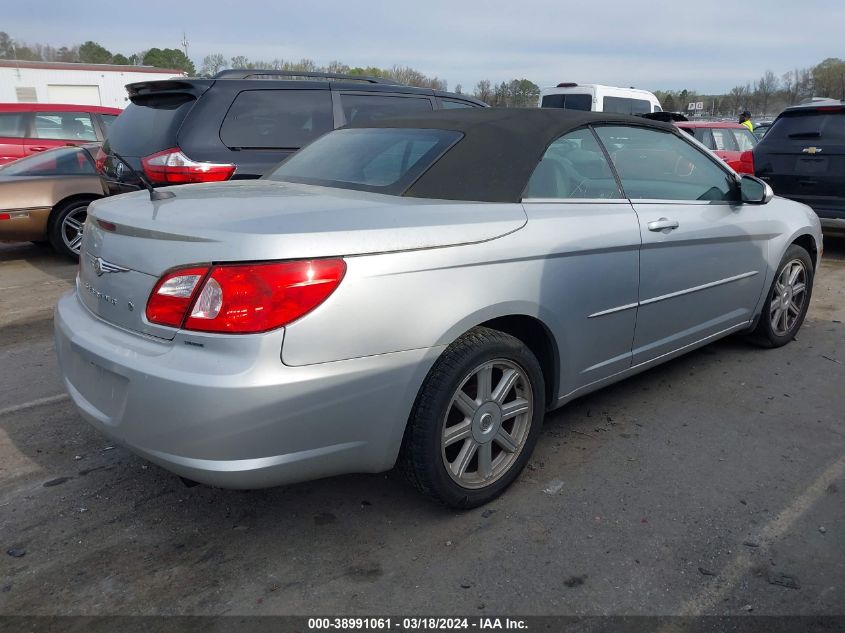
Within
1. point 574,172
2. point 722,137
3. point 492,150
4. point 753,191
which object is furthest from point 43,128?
point 722,137

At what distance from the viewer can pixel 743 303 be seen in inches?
167

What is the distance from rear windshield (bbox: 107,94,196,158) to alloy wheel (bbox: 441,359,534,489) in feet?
12.2

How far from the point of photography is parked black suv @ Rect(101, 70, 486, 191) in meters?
5.35

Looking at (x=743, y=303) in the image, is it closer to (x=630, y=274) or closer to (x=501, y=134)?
(x=630, y=274)

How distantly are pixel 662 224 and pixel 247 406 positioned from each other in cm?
229

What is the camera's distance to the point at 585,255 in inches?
119

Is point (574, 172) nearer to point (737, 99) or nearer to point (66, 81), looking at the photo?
point (66, 81)

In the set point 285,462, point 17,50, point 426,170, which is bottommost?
point 285,462

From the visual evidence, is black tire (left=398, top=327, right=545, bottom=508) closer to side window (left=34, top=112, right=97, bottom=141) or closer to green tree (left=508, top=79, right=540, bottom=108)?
side window (left=34, top=112, right=97, bottom=141)

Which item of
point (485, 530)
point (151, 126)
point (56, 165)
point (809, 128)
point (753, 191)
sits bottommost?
point (485, 530)

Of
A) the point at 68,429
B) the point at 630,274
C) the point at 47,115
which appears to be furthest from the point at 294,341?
the point at 47,115

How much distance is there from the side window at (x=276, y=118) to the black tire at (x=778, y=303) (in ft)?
12.6

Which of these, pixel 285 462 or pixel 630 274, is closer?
pixel 285 462

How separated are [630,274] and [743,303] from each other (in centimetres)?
139
